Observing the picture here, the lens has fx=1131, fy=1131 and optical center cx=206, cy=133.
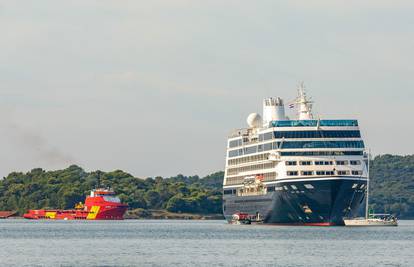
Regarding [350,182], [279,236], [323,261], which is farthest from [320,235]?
[323,261]

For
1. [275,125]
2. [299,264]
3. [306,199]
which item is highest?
[275,125]

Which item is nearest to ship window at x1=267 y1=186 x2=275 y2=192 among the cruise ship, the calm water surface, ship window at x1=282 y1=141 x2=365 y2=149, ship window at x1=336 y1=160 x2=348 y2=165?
the cruise ship

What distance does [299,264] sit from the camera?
341 ft

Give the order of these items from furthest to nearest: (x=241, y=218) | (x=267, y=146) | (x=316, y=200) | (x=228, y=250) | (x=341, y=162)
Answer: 1. (x=241, y=218)
2. (x=267, y=146)
3. (x=341, y=162)
4. (x=316, y=200)
5. (x=228, y=250)

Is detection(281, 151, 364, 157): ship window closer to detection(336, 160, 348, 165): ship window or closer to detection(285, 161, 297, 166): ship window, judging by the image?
detection(336, 160, 348, 165): ship window

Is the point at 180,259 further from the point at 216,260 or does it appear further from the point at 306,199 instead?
the point at 306,199

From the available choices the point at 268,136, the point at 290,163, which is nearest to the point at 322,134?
the point at 290,163

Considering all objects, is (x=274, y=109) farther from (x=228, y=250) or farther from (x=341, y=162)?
(x=228, y=250)

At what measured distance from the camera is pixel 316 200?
163 metres

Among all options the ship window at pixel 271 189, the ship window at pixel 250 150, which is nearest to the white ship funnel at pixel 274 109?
the ship window at pixel 250 150

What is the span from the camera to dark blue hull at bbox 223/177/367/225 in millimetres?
162125

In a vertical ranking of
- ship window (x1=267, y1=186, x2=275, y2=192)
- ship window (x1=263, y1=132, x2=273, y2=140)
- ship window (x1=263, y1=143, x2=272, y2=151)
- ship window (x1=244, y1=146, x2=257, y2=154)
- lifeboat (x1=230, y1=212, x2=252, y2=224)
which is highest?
ship window (x1=263, y1=132, x2=273, y2=140)

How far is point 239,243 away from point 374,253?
22.0 metres

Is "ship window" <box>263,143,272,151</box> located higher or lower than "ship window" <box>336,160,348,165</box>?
higher
